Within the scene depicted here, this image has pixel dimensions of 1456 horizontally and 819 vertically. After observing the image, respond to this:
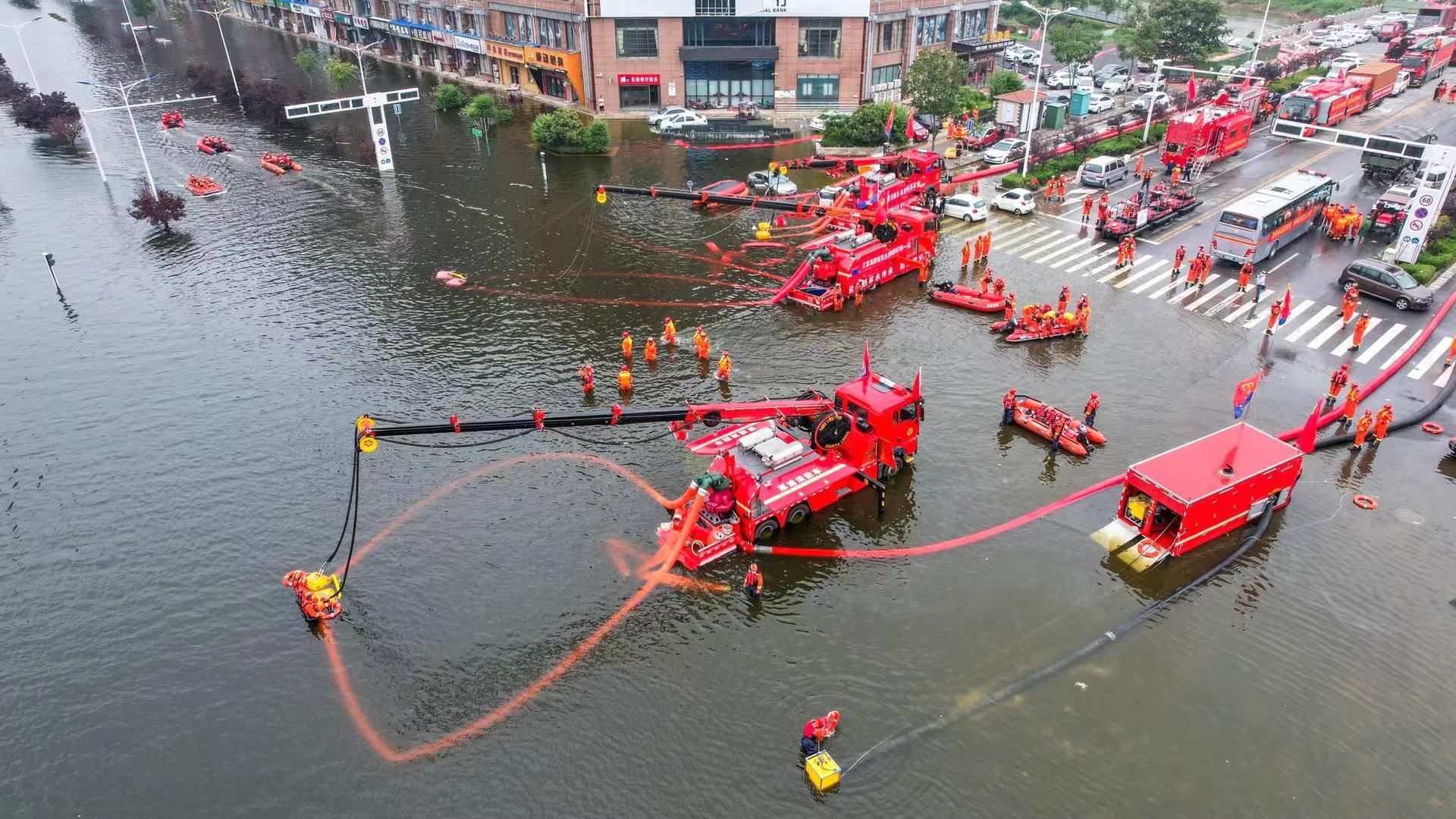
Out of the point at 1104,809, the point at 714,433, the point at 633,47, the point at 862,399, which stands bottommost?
the point at 1104,809

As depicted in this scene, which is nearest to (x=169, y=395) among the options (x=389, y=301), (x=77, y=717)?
(x=389, y=301)

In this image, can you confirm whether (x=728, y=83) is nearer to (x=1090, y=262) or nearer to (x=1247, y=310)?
(x=1090, y=262)

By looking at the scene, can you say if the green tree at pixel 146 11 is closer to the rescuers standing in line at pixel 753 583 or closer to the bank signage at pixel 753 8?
the bank signage at pixel 753 8

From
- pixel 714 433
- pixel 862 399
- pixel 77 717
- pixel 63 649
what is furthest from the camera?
pixel 714 433

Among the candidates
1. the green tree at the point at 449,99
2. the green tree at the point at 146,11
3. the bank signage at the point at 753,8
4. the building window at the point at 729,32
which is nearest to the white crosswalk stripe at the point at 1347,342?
the bank signage at the point at 753,8

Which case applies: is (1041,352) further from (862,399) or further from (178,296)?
(178,296)

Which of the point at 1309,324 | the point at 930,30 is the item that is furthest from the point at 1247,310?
the point at 930,30

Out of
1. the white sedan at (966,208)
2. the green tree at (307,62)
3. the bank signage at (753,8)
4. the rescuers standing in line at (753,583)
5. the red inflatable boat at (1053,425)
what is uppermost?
the bank signage at (753,8)
